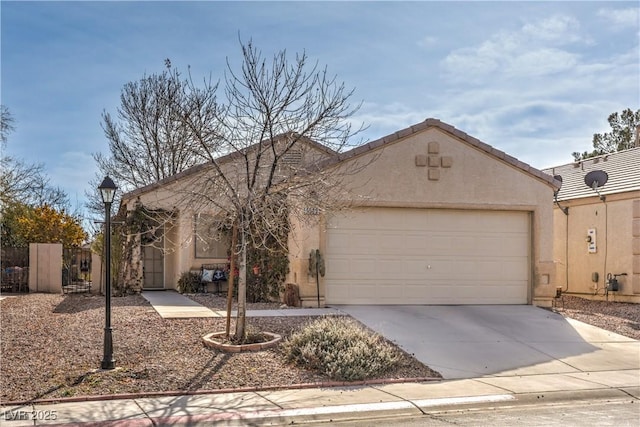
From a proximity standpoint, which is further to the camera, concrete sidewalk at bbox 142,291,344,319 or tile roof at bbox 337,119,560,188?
tile roof at bbox 337,119,560,188

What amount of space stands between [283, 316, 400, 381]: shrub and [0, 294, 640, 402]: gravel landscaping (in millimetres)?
182

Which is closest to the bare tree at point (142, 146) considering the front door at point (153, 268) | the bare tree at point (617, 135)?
the front door at point (153, 268)

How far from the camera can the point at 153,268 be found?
2166 centimetres

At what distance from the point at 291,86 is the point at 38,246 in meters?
12.8

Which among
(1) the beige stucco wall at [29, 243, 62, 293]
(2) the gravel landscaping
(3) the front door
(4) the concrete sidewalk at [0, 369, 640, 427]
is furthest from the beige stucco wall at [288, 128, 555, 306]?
(1) the beige stucco wall at [29, 243, 62, 293]

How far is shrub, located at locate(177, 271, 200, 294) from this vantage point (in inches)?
772

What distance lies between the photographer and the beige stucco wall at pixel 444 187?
1494 cm

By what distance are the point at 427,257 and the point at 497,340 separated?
344 centimetres

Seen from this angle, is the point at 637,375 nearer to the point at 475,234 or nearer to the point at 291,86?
the point at 475,234

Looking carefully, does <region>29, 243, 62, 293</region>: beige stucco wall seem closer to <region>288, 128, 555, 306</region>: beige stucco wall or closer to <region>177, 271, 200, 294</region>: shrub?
<region>177, 271, 200, 294</region>: shrub

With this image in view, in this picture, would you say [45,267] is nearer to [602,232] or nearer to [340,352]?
[340,352]

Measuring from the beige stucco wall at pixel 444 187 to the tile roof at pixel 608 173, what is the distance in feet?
13.3

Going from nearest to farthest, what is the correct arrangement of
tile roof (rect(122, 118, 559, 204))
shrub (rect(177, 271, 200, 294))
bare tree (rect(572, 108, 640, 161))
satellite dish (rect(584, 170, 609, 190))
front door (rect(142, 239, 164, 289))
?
tile roof (rect(122, 118, 559, 204)) → satellite dish (rect(584, 170, 609, 190)) → shrub (rect(177, 271, 200, 294)) → front door (rect(142, 239, 164, 289)) → bare tree (rect(572, 108, 640, 161))

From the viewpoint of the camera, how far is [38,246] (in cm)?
2034
